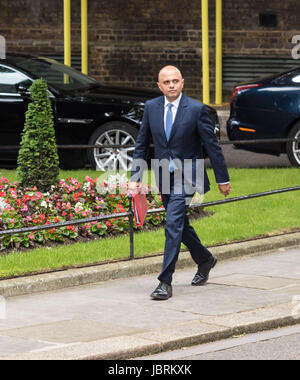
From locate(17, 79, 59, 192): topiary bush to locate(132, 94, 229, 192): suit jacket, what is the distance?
11.4 ft

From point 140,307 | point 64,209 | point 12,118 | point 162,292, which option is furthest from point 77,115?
point 140,307

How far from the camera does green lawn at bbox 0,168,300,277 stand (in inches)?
376

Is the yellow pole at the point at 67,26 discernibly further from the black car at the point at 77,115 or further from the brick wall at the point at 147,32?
the black car at the point at 77,115

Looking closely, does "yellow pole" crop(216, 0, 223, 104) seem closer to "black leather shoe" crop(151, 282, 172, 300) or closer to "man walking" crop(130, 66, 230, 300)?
"man walking" crop(130, 66, 230, 300)

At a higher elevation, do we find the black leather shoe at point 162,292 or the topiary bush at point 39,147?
the topiary bush at point 39,147

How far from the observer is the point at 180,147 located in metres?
8.59

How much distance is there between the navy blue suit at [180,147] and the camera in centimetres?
853

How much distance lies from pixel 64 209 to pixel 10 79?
503cm

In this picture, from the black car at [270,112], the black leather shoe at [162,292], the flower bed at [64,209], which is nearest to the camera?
the black leather shoe at [162,292]

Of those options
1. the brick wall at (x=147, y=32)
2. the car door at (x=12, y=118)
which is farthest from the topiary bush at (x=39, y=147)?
the brick wall at (x=147, y=32)

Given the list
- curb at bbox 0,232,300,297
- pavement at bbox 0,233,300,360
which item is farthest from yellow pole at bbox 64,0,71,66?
pavement at bbox 0,233,300,360

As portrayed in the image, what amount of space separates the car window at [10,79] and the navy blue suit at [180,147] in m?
7.07
